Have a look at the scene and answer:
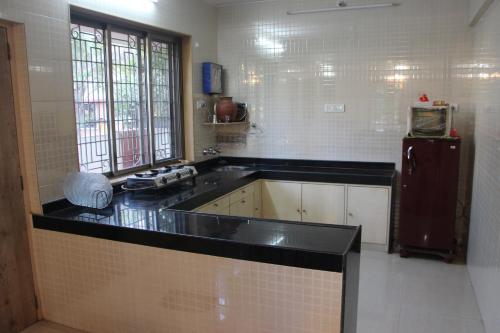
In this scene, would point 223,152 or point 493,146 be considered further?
point 223,152

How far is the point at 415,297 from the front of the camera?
3.17 meters

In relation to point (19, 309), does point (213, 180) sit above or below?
above

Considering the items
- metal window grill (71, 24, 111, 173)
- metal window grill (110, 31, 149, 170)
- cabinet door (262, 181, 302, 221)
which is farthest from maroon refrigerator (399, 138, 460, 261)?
metal window grill (71, 24, 111, 173)

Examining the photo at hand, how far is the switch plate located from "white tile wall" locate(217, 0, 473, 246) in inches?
1.9

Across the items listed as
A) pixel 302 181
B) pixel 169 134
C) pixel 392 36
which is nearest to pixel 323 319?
pixel 302 181

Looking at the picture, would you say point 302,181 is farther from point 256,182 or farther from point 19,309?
point 19,309

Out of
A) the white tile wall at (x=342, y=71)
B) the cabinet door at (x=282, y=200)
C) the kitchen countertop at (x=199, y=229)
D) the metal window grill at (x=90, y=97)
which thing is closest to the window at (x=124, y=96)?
the metal window grill at (x=90, y=97)

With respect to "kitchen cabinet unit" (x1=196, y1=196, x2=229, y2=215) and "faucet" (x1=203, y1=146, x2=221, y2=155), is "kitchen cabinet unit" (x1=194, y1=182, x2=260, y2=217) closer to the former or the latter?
"kitchen cabinet unit" (x1=196, y1=196, x2=229, y2=215)

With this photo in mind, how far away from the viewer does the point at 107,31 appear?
10.8 feet

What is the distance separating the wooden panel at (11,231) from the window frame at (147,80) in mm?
818

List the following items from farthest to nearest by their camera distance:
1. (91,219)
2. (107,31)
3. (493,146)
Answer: (107,31), (493,146), (91,219)

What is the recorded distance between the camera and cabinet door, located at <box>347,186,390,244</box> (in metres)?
4.12

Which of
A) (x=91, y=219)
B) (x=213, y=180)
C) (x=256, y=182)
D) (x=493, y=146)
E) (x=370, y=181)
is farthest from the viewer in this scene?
(x=256, y=182)

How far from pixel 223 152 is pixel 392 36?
2259 millimetres
